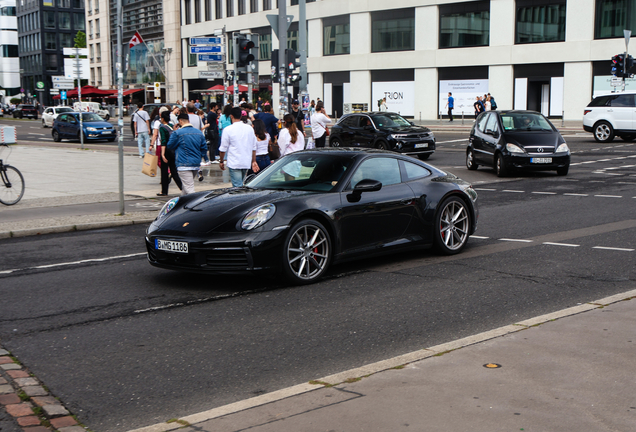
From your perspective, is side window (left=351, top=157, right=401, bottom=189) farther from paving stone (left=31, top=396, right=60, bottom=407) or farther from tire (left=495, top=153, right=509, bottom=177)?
tire (left=495, top=153, right=509, bottom=177)

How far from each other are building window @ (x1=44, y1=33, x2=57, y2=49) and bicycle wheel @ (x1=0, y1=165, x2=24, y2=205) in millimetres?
113348

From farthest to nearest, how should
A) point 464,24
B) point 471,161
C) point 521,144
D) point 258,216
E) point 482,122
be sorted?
point 464,24
point 471,161
point 482,122
point 521,144
point 258,216

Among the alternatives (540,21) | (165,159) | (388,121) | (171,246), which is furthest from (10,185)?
(540,21)

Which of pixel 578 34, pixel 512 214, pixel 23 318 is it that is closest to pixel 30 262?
pixel 23 318

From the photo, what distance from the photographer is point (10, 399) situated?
4445mm

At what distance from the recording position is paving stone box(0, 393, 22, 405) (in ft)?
14.4

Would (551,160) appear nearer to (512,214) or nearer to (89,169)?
(512,214)

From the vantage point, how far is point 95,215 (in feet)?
41.3

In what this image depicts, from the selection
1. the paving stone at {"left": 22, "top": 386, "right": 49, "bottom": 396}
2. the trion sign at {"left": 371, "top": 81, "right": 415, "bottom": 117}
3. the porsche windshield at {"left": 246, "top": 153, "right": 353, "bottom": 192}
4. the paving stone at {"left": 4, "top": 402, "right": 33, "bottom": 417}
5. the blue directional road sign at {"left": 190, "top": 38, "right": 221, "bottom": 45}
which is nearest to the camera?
the paving stone at {"left": 4, "top": 402, "right": 33, "bottom": 417}

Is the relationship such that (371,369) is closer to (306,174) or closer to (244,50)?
(306,174)

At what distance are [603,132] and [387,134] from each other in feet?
34.3

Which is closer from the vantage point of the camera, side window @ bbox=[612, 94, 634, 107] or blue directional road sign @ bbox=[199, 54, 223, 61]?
blue directional road sign @ bbox=[199, 54, 223, 61]

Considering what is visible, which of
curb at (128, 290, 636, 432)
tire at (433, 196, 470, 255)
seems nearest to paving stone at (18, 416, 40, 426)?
curb at (128, 290, 636, 432)

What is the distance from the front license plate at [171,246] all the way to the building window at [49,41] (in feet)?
397
